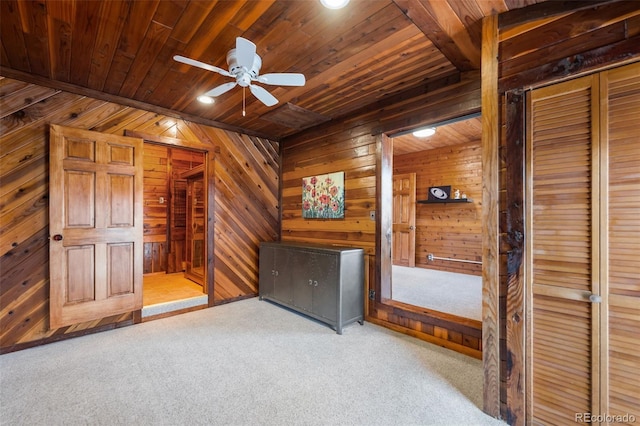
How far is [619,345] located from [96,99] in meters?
4.81

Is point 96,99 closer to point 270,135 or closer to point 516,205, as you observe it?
point 270,135

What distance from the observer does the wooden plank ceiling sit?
1.81 m

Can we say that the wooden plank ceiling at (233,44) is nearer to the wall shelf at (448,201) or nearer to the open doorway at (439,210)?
the open doorway at (439,210)

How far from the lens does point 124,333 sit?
3020 mm

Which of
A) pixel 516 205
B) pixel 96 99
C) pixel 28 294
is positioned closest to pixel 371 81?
pixel 516 205

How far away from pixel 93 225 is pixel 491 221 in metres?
3.76

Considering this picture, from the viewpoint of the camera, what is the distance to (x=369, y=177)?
3428mm

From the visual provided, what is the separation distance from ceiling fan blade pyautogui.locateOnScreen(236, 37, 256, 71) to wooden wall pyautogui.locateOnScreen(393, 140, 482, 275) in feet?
16.1

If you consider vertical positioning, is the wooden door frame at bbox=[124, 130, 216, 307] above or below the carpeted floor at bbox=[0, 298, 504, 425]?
above

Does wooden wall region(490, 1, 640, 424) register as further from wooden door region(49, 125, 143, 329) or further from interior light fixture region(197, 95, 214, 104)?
wooden door region(49, 125, 143, 329)

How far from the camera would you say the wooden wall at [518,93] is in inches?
59.9

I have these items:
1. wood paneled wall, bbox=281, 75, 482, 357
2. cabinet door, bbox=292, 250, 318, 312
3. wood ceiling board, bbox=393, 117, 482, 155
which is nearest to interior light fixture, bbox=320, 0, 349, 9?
wood paneled wall, bbox=281, 75, 482, 357

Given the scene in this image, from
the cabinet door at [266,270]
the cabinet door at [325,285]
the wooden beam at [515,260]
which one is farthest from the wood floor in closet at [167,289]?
the wooden beam at [515,260]

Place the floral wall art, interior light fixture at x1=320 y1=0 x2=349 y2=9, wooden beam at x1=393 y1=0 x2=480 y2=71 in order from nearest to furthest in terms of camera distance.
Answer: interior light fixture at x1=320 y1=0 x2=349 y2=9 < wooden beam at x1=393 y1=0 x2=480 y2=71 < the floral wall art
